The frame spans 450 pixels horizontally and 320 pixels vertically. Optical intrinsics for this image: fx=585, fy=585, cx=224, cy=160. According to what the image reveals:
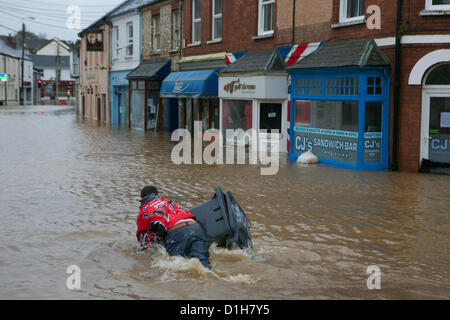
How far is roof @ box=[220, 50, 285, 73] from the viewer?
1855cm

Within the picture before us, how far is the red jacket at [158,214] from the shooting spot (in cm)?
628

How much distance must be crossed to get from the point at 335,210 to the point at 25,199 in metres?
5.50

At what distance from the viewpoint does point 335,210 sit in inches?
381

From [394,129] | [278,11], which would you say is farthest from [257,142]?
[394,129]

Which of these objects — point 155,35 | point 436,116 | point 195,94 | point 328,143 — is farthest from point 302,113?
point 155,35

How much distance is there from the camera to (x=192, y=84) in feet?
77.5

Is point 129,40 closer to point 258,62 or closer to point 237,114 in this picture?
point 237,114

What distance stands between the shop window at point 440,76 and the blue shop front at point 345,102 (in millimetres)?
1010

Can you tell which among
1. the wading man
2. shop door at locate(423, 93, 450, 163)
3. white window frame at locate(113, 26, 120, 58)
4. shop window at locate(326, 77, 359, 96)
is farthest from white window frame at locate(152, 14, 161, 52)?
the wading man

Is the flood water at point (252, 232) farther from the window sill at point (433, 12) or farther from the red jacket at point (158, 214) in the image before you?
the window sill at point (433, 12)

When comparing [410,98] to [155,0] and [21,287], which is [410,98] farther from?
[155,0]

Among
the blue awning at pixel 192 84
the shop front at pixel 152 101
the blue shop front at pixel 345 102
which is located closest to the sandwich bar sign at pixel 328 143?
the blue shop front at pixel 345 102
